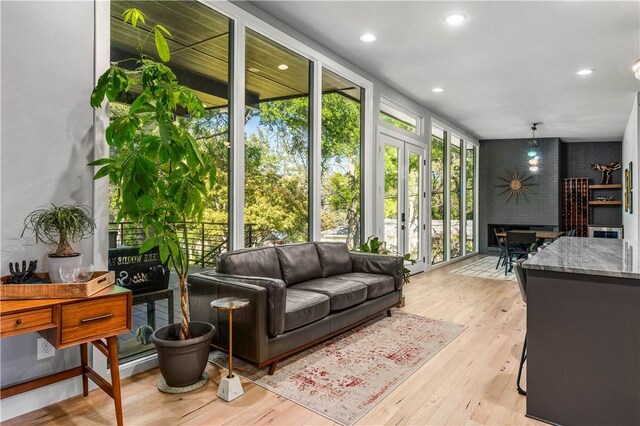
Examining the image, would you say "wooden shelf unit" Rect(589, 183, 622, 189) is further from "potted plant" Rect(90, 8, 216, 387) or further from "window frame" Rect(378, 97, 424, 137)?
"potted plant" Rect(90, 8, 216, 387)

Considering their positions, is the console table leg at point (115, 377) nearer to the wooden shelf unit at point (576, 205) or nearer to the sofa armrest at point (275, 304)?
the sofa armrest at point (275, 304)

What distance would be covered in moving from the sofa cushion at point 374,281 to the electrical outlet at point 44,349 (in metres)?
2.32

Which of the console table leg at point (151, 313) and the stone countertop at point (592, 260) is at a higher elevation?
the stone countertop at point (592, 260)

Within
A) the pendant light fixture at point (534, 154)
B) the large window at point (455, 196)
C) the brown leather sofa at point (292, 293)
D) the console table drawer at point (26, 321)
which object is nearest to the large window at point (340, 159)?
the brown leather sofa at point (292, 293)

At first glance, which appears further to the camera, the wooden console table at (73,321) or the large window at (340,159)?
the large window at (340,159)

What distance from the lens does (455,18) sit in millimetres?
3635

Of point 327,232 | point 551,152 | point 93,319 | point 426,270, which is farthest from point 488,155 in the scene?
point 93,319

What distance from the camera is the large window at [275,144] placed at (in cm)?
365

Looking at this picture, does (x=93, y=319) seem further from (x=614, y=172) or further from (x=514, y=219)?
(x=614, y=172)

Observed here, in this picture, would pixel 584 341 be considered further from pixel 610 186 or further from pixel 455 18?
pixel 610 186

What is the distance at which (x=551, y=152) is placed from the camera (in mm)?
9656

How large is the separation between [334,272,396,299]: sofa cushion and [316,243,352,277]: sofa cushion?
0.11 meters

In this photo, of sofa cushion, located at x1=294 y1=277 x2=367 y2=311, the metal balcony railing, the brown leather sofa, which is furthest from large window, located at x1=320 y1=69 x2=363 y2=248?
the metal balcony railing

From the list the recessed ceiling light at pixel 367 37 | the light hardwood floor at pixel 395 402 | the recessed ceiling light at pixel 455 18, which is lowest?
the light hardwood floor at pixel 395 402
